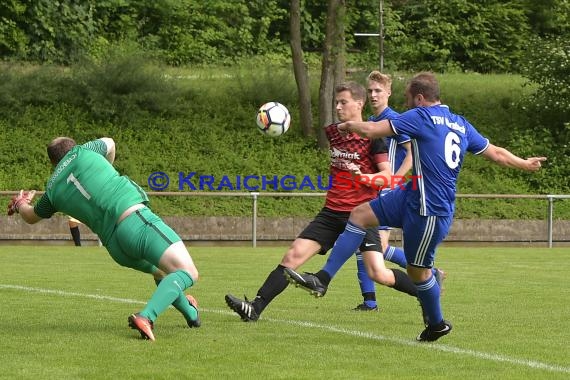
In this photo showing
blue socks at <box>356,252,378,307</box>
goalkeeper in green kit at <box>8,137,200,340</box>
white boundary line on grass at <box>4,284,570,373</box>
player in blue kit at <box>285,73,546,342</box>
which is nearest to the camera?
white boundary line on grass at <box>4,284,570,373</box>

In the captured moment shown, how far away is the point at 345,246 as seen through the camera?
9.12m

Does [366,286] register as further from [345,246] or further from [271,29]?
[271,29]

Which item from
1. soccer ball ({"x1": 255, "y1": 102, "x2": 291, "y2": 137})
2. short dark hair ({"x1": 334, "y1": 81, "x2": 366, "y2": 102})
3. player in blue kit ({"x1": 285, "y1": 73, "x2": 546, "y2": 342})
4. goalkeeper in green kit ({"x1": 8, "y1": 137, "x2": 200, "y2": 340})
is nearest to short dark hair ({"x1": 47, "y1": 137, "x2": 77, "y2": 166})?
goalkeeper in green kit ({"x1": 8, "y1": 137, "x2": 200, "y2": 340})

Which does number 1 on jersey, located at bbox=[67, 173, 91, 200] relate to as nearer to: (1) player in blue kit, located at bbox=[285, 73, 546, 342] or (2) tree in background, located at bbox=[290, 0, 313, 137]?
(1) player in blue kit, located at bbox=[285, 73, 546, 342]

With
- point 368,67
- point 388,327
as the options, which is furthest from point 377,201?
point 368,67

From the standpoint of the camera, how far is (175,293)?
313 inches

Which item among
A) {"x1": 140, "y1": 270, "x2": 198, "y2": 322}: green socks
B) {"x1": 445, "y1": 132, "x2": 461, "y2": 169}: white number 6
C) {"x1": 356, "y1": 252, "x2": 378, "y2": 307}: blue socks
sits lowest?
{"x1": 356, "y1": 252, "x2": 378, "y2": 307}: blue socks

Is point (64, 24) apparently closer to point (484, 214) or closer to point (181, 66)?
point (181, 66)

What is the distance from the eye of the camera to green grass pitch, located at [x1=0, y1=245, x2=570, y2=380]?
22.1ft

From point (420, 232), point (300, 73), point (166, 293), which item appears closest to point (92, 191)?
point (166, 293)

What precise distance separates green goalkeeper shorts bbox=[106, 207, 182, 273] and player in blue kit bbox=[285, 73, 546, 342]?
144cm

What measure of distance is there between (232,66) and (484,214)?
12.5 metres

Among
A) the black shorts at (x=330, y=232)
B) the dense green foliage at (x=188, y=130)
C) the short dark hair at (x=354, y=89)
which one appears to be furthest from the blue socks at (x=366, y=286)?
the dense green foliage at (x=188, y=130)

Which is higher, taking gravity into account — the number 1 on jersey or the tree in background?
the number 1 on jersey
